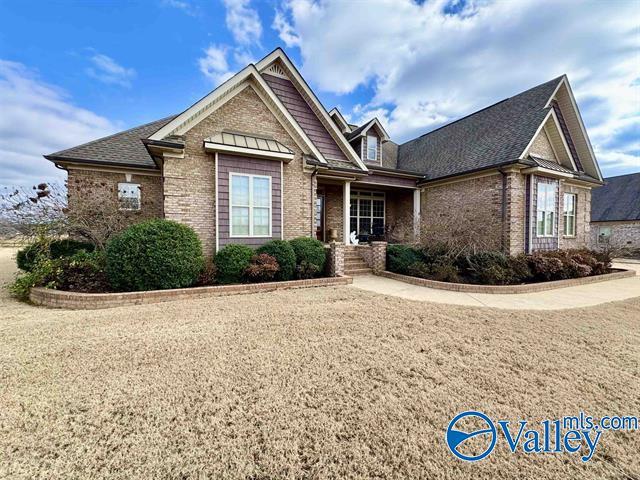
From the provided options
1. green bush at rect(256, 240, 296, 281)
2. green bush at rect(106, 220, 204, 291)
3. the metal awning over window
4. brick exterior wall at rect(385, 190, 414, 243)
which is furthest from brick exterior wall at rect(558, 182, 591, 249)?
green bush at rect(106, 220, 204, 291)

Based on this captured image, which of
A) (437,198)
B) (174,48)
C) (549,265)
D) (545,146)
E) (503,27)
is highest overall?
(174,48)

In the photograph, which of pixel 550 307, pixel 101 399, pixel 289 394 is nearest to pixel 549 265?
pixel 550 307

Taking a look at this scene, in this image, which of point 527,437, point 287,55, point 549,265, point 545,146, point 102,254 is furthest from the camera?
point 545,146

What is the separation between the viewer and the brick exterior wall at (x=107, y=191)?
29.4 ft

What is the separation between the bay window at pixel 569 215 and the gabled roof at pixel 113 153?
19.2m

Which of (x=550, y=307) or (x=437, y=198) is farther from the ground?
(x=437, y=198)

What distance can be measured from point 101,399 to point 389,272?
28.7 feet

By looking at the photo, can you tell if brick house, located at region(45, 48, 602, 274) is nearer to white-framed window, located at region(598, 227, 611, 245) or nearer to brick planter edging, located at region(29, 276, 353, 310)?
brick planter edging, located at region(29, 276, 353, 310)

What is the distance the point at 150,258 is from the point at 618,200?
3702 cm

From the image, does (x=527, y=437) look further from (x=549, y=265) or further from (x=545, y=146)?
(x=545, y=146)

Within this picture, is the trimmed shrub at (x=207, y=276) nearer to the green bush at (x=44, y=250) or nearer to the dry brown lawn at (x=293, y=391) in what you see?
the dry brown lawn at (x=293, y=391)

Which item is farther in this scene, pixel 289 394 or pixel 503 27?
pixel 503 27

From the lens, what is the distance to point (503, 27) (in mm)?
10367

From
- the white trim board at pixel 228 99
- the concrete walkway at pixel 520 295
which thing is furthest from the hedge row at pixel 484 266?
the white trim board at pixel 228 99
